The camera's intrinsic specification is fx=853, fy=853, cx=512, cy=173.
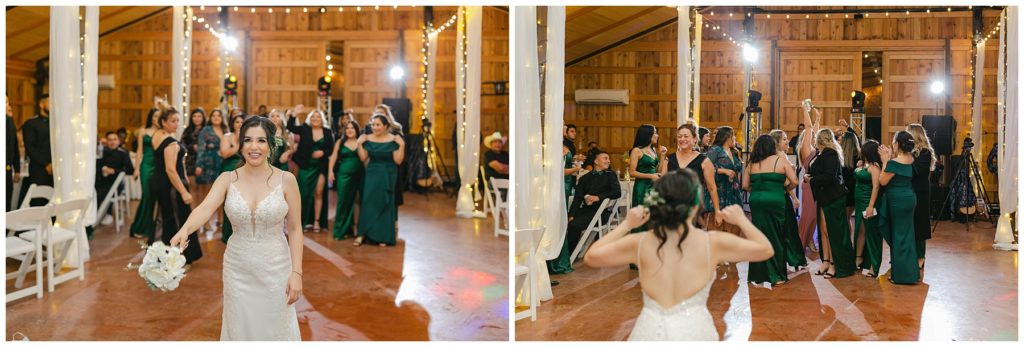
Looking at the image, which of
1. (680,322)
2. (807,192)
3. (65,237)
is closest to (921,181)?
(807,192)

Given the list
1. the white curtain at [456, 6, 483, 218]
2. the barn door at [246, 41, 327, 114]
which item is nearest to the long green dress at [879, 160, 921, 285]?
the white curtain at [456, 6, 483, 218]

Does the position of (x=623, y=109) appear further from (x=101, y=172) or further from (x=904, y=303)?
(x=101, y=172)

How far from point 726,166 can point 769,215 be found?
0.46m

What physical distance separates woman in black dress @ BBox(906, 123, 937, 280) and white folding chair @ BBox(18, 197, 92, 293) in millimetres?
5083

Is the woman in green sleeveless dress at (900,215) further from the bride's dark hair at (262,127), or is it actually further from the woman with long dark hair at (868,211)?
the bride's dark hair at (262,127)

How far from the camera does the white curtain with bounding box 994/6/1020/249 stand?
5699 mm

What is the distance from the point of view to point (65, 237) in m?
5.14

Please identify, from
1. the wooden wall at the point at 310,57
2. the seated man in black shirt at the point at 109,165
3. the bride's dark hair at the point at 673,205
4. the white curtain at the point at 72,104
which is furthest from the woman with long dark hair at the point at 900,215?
the wooden wall at the point at 310,57

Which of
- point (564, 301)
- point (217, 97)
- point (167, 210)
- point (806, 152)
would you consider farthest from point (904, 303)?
point (217, 97)

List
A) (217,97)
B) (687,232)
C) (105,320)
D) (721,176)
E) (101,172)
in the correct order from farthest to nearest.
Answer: (217,97)
(101,172)
(721,176)
(105,320)
(687,232)

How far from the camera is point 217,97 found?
1266 centimetres

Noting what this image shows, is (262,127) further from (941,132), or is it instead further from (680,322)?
(941,132)

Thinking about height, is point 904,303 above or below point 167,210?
below

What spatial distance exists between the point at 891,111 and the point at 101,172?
6.36 metres
